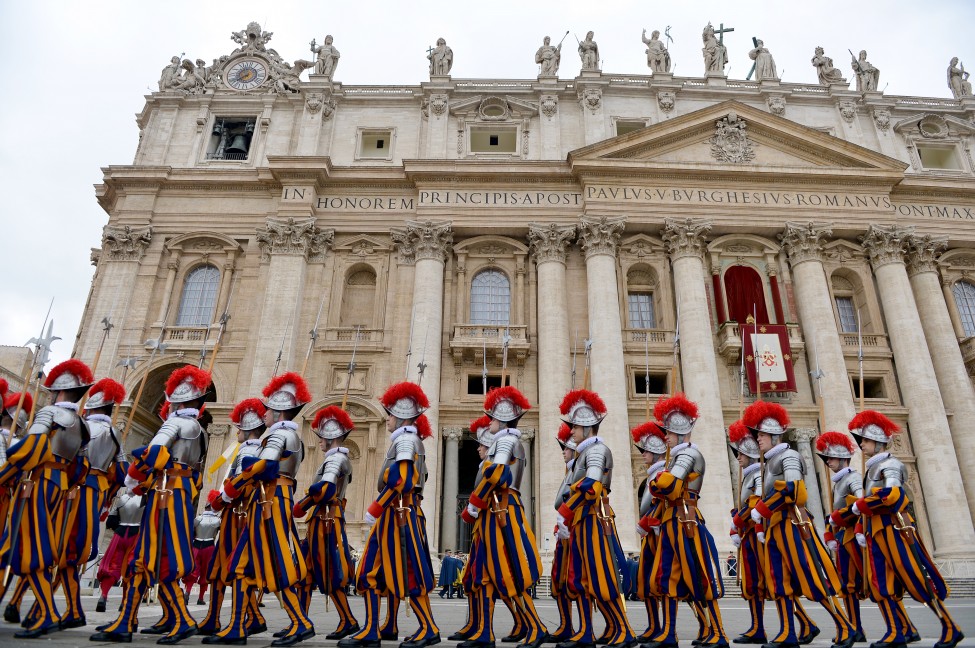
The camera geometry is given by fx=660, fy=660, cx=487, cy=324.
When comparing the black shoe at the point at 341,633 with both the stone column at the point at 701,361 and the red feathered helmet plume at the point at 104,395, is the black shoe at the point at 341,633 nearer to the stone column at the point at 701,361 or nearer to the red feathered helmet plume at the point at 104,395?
the red feathered helmet plume at the point at 104,395

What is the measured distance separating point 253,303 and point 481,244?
8539mm

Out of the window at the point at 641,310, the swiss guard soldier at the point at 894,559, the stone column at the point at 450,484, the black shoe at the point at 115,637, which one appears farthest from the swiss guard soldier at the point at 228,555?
the window at the point at 641,310

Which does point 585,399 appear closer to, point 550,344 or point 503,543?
point 503,543

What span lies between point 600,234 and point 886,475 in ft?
56.4

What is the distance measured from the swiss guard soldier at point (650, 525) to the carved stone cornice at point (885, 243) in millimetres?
20866

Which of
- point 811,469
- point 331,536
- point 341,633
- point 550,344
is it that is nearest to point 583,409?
point 331,536

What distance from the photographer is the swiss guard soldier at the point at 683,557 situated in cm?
649

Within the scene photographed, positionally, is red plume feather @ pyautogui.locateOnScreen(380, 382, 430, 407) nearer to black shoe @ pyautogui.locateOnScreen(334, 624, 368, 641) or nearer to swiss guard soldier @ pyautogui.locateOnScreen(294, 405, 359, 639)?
swiss guard soldier @ pyautogui.locateOnScreen(294, 405, 359, 639)

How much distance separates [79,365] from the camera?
699cm

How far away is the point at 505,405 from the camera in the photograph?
7.14 meters

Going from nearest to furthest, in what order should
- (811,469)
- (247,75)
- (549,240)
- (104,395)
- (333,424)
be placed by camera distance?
1. (104,395)
2. (333,424)
3. (811,469)
4. (549,240)
5. (247,75)

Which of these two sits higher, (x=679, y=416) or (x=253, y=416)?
(x=679, y=416)

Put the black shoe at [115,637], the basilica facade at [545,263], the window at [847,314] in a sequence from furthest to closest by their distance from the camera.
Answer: the window at [847,314], the basilica facade at [545,263], the black shoe at [115,637]

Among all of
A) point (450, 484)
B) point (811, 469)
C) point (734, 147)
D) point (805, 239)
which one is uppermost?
point (734, 147)
